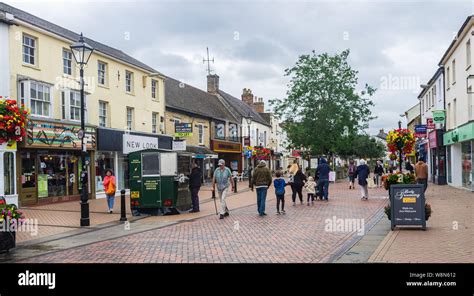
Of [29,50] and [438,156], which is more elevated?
[29,50]

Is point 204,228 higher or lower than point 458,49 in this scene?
lower

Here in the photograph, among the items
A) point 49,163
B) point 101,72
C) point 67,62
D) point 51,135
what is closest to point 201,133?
point 101,72

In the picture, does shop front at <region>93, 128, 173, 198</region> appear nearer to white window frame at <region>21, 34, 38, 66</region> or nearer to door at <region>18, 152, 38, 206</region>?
door at <region>18, 152, 38, 206</region>

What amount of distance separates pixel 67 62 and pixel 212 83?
88.6 ft

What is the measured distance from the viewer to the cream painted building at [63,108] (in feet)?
60.6

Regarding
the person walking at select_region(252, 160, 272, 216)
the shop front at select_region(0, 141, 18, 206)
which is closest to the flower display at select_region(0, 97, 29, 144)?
the person walking at select_region(252, 160, 272, 216)

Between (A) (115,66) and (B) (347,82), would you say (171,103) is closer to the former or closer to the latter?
(A) (115,66)

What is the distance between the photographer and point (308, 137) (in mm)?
40438

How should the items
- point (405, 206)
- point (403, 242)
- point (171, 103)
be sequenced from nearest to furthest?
point (403, 242)
point (405, 206)
point (171, 103)

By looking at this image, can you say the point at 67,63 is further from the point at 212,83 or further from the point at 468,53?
the point at 212,83

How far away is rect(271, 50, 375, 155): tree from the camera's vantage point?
39906 millimetres

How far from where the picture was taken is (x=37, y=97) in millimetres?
19234

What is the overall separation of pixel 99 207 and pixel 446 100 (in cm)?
2252

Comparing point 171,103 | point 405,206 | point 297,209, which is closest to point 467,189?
point 297,209
